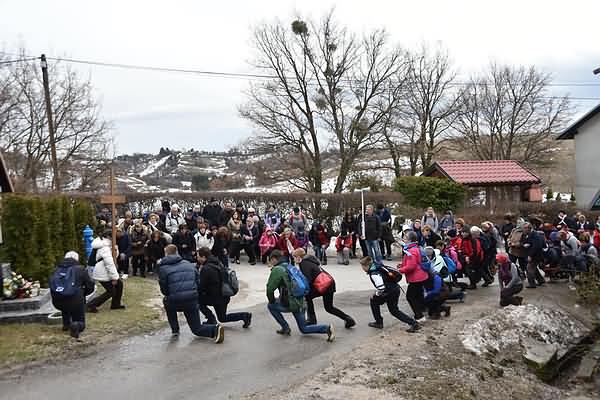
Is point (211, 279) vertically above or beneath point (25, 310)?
above

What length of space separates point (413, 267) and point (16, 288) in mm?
7428

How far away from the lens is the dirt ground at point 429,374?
25.2ft

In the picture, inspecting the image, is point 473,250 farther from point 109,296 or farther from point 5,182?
point 5,182

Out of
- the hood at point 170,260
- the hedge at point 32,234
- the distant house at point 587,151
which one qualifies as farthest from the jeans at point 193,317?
the distant house at point 587,151

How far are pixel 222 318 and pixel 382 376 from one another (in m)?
3.41

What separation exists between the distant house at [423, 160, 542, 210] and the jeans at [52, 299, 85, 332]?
19.7 meters

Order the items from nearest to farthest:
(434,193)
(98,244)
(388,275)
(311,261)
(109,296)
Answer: (388,275)
(311,261)
(98,244)
(109,296)
(434,193)

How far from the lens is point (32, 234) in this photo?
12.6 metres

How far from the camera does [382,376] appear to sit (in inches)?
321

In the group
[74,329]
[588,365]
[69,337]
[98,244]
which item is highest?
[98,244]

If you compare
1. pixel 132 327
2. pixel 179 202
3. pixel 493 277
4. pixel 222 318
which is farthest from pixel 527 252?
pixel 179 202

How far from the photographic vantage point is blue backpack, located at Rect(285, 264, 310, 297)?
31.9 feet

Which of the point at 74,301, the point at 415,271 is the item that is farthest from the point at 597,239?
the point at 74,301

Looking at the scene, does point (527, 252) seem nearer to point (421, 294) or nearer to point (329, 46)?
point (421, 294)
